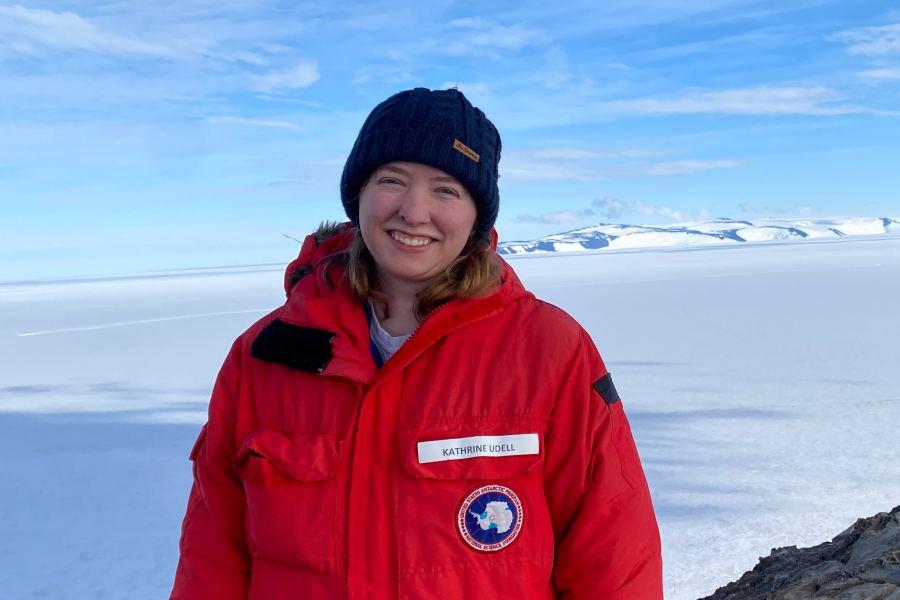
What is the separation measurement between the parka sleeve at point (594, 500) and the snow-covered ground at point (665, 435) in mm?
1387

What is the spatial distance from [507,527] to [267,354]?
22.4 inches

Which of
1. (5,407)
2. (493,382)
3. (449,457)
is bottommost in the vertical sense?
(5,407)

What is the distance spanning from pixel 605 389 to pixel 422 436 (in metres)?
0.36

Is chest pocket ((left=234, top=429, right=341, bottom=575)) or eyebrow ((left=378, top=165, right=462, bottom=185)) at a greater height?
eyebrow ((left=378, top=165, right=462, bottom=185))

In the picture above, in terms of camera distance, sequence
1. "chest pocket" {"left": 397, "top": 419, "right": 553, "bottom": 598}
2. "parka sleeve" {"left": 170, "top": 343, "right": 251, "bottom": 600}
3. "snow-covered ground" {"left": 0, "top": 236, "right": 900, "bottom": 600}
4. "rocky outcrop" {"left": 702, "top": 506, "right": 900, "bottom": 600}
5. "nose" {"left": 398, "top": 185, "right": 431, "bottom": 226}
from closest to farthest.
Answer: "chest pocket" {"left": 397, "top": 419, "right": 553, "bottom": 598}, "nose" {"left": 398, "top": 185, "right": 431, "bottom": 226}, "parka sleeve" {"left": 170, "top": 343, "right": 251, "bottom": 600}, "rocky outcrop" {"left": 702, "top": 506, "right": 900, "bottom": 600}, "snow-covered ground" {"left": 0, "top": 236, "right": 900, "bottom": 600}

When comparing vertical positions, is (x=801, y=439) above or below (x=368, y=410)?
below

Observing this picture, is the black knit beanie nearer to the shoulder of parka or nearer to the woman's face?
the woman's face

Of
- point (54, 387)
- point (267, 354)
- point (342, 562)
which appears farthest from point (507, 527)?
point (54, 387)

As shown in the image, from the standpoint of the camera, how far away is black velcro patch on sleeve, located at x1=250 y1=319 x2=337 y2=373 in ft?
4.53

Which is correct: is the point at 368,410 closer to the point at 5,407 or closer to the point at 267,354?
the point at 267,354

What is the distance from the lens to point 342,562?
4.28ft

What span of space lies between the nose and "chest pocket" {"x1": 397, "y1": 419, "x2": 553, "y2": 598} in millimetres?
394

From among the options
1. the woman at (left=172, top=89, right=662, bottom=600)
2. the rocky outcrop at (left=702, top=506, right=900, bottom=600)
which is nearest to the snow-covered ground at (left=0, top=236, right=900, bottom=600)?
the rocky outcrop at (left=702, top=506, right=900, bottom=600)

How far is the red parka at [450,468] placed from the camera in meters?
1.30
